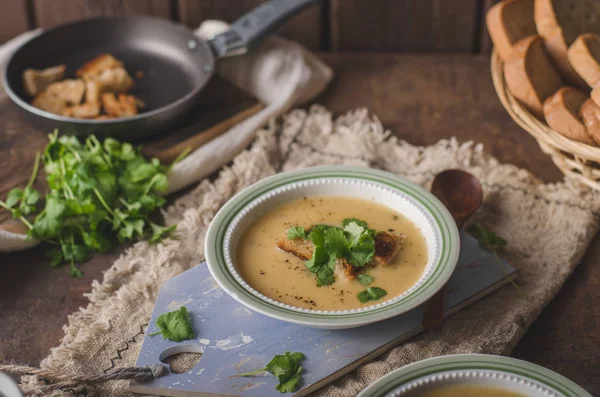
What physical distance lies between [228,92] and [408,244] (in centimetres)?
92

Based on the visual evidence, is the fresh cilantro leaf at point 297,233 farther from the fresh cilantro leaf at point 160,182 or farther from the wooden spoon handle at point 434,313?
the fresh cilantro leaf at point 160,182

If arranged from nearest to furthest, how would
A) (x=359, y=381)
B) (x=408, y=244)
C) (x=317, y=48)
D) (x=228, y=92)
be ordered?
(x=359, y=381), (x=408, y=244), (x=228, y=92), (x=317, y=48)

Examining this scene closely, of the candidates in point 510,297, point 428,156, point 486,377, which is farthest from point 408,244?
point 428,156

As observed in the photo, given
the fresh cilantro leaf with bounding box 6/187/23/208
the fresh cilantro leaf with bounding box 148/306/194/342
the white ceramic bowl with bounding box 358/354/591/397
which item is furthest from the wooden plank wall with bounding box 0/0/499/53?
the white ceramic bowl with bounding box 358/354/591/397

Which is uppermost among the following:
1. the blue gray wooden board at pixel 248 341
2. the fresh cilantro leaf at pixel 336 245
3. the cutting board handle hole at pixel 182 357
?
the fresh cilantro leaf at pixel 336 245

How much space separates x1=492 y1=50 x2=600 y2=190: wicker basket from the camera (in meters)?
1.61

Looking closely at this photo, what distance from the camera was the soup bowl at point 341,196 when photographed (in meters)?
1.30

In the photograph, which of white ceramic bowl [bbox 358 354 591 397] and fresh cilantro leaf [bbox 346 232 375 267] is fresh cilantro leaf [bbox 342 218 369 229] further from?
white ceramic bowl [bbox 358 354 591 397]

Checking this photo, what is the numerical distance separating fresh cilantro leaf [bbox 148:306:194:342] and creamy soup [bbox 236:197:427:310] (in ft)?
0.45

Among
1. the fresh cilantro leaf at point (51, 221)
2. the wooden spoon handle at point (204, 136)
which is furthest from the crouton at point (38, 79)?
the fresh cilantro leaf at point (51, 221)

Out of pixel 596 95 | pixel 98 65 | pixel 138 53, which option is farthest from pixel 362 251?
pixel 138 53

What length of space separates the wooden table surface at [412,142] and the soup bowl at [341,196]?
26cm

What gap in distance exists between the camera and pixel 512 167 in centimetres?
188

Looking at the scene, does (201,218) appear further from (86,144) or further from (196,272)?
(86,144)
